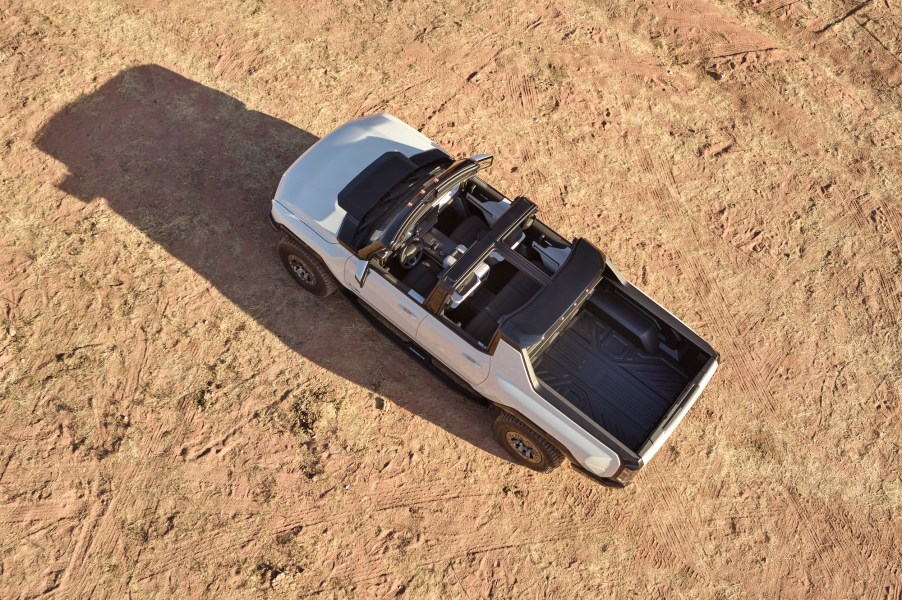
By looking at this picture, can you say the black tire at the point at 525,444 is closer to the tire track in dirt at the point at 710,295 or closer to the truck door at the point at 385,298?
the truck door at the point at 385,298

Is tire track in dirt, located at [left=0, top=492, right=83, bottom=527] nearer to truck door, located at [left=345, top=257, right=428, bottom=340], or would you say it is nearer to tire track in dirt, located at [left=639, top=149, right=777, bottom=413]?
truck door, located at [left=345, top=257, right=428, bottom=340]

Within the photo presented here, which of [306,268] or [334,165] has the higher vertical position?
[334,165]

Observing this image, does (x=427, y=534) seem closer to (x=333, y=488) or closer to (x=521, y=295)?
(x=333, y=488)

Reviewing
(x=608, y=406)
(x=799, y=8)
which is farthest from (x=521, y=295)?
(x=799, y=8)

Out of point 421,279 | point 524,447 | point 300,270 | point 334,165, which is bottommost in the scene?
point 300,270

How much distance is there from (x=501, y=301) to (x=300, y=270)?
281 centimetres

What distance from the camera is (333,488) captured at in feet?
24.8

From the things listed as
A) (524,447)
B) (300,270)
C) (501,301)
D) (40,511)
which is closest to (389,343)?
(300,270)

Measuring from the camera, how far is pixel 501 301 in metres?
7.29

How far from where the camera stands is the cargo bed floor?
7.21 m

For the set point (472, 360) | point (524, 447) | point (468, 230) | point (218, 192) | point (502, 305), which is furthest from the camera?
point (218, 192)

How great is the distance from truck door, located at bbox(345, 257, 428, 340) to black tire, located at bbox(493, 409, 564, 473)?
148 cm

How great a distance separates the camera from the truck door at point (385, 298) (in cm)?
713

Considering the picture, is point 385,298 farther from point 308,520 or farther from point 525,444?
point 308,520
